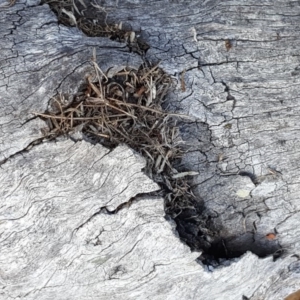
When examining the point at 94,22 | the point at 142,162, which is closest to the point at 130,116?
the point at 142,162

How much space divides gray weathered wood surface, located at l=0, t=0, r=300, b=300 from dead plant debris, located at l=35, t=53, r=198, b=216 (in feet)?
0.14

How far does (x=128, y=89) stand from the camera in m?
1.78

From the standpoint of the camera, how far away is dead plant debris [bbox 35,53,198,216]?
172 cm

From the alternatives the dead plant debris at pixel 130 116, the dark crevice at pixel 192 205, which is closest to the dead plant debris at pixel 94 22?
the dark crevice at pixel 192 205

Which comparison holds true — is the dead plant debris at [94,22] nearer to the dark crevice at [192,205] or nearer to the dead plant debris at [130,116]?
the dark crevice at [192,205]

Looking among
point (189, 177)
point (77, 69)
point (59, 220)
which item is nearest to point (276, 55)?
point (189, 177)

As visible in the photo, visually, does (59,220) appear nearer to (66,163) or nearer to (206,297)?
(66,163)

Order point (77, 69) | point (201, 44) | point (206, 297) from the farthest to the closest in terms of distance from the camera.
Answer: point (206, 297)
point (201, 44)
point (77, 69)

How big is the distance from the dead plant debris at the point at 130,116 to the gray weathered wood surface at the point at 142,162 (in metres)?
0.04

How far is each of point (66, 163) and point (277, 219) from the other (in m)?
0.92

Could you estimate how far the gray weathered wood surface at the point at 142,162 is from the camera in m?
1.74

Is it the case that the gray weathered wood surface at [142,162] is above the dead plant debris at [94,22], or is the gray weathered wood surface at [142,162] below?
below

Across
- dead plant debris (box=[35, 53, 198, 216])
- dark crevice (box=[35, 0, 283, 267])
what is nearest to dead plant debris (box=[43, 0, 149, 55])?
dark crevice (box=[35, 0, 283, 267])

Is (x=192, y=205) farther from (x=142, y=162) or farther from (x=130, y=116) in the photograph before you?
(x=130, y=116)
